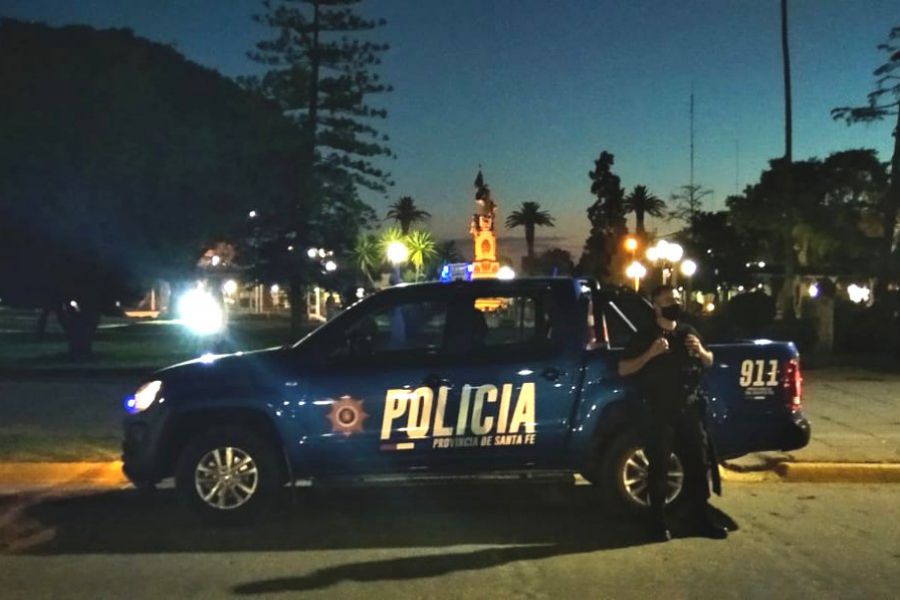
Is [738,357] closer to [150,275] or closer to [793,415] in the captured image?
[793,415]

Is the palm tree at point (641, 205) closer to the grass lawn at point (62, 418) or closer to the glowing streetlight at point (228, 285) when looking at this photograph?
the glowing streetlight at point (228, 285)

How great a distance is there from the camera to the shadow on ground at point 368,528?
760cm

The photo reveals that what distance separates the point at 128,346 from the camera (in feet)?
103

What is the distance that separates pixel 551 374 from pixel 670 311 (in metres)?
1.01

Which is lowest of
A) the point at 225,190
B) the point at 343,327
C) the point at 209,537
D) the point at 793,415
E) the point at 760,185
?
the point at 209,537

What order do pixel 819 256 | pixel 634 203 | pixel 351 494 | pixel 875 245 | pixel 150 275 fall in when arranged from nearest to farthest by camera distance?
pixel 351 494 < pixel 150 275 < pixel 875 245 < pixel 819 256 < pixel 634 203

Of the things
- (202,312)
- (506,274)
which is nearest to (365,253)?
(202,312)

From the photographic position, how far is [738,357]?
341 inches

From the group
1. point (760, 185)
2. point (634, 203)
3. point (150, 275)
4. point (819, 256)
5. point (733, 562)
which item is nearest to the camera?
point (733, 562)

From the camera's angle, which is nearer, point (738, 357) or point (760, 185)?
point (738, 357)

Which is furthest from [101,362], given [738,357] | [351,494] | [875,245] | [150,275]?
[875,245]

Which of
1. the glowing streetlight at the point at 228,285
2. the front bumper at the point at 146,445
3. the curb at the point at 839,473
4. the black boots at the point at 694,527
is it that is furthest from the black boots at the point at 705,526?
the glowing streetlight at the point at 228,285

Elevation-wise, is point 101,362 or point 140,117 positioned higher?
point 140,117

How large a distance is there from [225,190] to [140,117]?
2.39 meters
